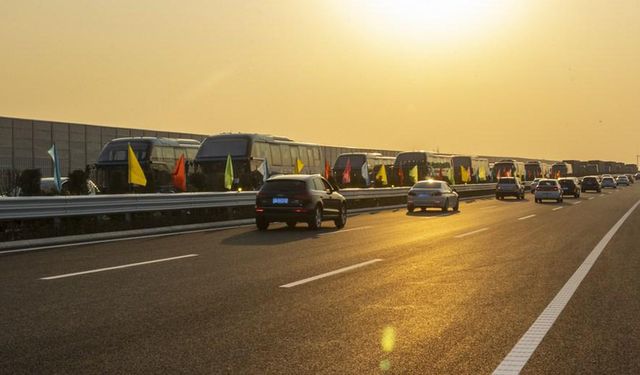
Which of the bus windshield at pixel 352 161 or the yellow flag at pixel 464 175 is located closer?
the bus windshield at pixel 352 161

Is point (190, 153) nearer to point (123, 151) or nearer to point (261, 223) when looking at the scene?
point (123, 151)

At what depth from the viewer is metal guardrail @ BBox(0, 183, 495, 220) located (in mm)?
13773

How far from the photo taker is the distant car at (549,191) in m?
36.9

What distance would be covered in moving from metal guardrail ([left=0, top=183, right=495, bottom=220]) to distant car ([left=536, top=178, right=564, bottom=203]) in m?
20.8

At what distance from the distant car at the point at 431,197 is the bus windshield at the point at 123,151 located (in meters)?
11.8

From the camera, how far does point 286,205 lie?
58.2 feet

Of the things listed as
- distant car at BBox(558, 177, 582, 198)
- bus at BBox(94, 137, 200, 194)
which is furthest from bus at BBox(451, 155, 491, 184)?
bus at BBox(94, 137, 200, 194)

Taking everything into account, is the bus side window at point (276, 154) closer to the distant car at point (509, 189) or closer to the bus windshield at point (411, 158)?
the bus windshield at point (411, 158)

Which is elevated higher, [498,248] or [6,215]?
[6,215]

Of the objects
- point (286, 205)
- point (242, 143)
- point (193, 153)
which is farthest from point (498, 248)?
point (193, 153)

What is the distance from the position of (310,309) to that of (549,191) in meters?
33.3

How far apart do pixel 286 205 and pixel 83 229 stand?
5.24 metres

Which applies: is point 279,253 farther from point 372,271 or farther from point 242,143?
point 242,143

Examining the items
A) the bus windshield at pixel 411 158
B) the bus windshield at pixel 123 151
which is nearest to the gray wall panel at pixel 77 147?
the bus windshield at pixel 123 151
